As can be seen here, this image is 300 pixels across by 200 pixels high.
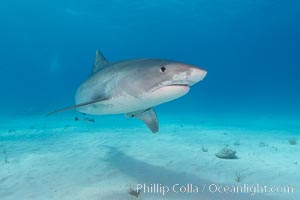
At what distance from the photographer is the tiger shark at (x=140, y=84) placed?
3885 millimetres

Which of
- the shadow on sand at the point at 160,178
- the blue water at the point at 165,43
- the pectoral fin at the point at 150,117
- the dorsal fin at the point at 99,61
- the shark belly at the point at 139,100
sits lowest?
the shadow on sand at the point at 160,178

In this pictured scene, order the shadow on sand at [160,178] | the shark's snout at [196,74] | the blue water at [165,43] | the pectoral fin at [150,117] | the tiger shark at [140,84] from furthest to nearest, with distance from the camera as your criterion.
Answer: the blue water at [165,43] < the pectoral fin at [150,117] < the shadow on sand at [160,178] < the tiger shark at [140,84] < the shark's snout at [196,74]

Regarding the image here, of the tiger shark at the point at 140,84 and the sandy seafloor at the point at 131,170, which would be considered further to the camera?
the sandy seafloor at the point at 131,170

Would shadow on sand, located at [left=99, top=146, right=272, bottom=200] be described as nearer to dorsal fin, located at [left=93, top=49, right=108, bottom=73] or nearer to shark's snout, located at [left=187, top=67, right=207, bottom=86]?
shark's snout, located at [left=187, top=67, right=207, bottom=86]

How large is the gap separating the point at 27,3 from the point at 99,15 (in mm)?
15641

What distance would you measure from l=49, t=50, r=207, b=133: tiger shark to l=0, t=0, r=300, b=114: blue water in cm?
3454

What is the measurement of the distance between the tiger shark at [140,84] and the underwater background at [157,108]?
1.70 metres

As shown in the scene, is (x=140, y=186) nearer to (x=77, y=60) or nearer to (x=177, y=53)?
(x=177, y=53)

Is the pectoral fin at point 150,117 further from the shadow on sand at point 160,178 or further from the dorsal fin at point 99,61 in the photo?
the dorsal fin at point 99,61

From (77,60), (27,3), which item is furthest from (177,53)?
(27,3)

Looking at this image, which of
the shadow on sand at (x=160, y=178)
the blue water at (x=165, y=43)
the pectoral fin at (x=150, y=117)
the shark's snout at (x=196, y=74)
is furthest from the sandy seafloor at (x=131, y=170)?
the blue water at (x=165, y=43)

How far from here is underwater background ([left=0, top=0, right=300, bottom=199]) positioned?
20.5 feet

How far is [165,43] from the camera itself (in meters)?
100

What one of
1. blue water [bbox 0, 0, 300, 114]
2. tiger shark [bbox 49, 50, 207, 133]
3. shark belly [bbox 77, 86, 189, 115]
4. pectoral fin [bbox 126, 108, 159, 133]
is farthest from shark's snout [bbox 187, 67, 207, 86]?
blue water [bbox 0, 0, 300, 114]
